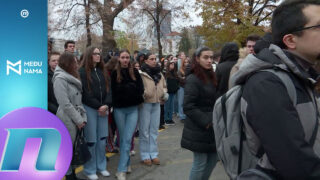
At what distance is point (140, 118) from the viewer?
16.5ft

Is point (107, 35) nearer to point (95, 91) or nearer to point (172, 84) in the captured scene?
point (172, 84)

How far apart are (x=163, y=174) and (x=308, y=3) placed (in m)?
3.71

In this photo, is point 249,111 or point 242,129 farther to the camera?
point 242,129

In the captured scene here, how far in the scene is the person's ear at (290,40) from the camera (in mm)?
1415

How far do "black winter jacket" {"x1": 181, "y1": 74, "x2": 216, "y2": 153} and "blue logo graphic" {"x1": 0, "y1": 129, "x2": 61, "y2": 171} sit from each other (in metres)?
1.28

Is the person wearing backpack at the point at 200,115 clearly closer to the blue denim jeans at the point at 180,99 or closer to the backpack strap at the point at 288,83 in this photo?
the backpack strap at the point at 288,83

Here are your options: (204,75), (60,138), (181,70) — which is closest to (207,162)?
(204,75)

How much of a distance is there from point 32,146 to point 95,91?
5.24 feet

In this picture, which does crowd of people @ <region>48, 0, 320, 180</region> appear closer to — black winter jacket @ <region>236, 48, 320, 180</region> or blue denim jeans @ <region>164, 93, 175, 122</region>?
black winter jacket @ <region>236, 48, 320, 180</region>

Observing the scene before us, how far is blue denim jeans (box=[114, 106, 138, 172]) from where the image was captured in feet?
14.6

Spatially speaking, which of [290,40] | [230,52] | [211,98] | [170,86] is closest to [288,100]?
[290,40]

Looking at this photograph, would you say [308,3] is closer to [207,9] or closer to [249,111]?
[249,111]

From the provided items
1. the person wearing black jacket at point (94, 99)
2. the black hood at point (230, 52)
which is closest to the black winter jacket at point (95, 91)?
the person wearing black jacket at point (94, 99)

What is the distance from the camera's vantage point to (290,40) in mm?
1427
